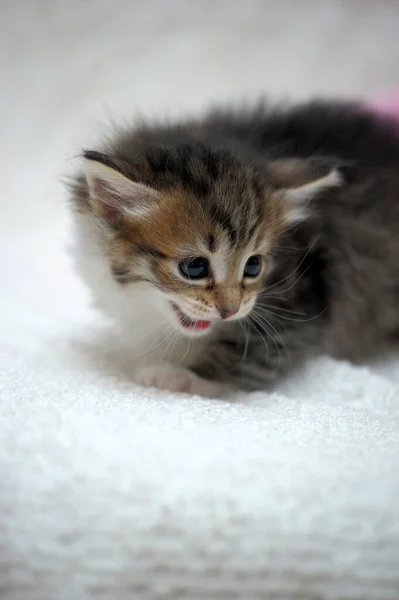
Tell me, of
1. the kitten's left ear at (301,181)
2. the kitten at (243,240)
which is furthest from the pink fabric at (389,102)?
the kitten's left ear at (301,181)

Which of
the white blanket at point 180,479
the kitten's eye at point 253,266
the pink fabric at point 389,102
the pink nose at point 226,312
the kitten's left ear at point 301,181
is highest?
the pink fabric at point 389,102

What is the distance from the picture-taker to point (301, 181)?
1367mm

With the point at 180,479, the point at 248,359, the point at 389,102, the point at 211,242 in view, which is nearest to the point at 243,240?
the point at 211,242

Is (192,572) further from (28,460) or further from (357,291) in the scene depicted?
(357,291)

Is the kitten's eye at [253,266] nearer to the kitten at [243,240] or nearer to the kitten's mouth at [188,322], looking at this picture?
the kitten at [243,240]

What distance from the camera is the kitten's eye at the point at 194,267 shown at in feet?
3.86

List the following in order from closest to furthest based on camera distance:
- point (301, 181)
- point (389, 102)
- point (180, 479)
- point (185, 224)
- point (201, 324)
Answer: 1. point (180, 479)
2. point (185, 224)
3. point (201, 324)
4. point (301, 181)
5. point (389, 102)

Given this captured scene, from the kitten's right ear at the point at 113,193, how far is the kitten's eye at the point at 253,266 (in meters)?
0.23

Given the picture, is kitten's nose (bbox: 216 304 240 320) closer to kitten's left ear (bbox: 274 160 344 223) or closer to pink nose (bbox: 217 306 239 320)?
pink nose (bbox: 217 306 239 320)

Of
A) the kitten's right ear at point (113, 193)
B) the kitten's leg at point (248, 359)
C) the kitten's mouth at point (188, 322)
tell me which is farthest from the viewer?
the kitten's leg at point (248, 359)

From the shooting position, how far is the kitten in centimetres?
118

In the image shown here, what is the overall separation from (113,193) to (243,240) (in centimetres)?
25

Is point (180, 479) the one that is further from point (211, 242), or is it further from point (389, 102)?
point (389, 102)

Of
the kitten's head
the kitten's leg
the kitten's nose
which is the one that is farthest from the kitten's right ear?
the kitten's leg
